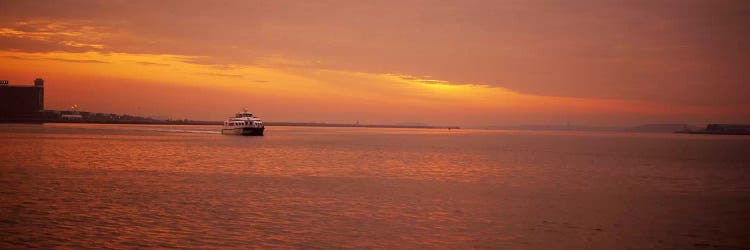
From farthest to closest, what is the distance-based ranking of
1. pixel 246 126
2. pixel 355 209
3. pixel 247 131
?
pixel 247 131 → pixel 246 126 → pixel 355 209

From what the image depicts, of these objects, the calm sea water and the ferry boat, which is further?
the ferry boat

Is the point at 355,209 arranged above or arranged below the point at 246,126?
below

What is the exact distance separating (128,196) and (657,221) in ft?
80.2

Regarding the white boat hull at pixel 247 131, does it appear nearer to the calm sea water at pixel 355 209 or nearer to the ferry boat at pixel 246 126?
the ferry boat at pixel 246 126

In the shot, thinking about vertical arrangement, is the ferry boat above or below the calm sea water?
above

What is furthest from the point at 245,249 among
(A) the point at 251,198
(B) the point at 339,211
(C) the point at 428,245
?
(A) the point at 251,198

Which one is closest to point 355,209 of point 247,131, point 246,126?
point 246,126

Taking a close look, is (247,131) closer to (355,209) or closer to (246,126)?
(246,126)

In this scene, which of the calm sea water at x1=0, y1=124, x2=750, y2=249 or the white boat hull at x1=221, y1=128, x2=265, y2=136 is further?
the white boat hull at x1=221, y1=128, x2=265, y2=136

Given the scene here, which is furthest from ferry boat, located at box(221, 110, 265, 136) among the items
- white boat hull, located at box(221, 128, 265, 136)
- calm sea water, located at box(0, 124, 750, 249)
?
calm sea water, located at box(0, 124, 750, 249)

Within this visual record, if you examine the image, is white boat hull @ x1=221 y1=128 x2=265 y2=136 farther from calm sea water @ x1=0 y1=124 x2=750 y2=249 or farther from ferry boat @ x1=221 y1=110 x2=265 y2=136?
calm sea water @ x1=0 y1=124 x2=750 y2=249

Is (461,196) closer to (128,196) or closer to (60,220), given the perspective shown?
(128,196)

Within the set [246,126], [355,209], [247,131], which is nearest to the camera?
[355,209]

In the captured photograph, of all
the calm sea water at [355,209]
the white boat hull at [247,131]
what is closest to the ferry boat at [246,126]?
the white boat hull at [247,131]
